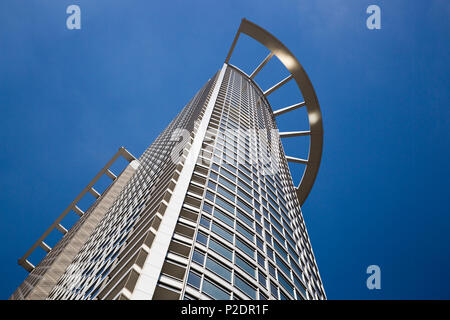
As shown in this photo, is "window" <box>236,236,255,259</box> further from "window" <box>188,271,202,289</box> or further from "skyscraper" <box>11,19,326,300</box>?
"window" <box>188,271,202,289</box>

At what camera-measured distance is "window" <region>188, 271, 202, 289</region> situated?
14393 millimetres

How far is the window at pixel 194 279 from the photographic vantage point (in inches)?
567

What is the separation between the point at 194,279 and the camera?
578 inches

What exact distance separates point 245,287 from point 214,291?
8.11 ft

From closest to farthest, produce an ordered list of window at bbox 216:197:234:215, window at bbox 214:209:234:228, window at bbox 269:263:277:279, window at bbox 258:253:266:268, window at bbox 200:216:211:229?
window at bbox 200:216:211:229
window at bbox 258:253:266:268
window at bbox 269:263:277:279
window at bbox 214:209:234:228
window at bbox 216:197:234:215

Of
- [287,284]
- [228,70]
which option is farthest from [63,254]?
[228,70]

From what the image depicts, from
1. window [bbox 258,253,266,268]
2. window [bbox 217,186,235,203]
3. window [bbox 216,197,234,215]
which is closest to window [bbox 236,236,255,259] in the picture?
window [bbox 258,253,266,268]

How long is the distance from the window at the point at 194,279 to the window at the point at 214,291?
0.29m

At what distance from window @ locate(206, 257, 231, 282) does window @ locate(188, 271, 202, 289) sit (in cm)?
104

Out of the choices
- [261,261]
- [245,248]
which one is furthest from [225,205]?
[261,261]

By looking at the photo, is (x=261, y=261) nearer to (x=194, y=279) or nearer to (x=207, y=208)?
(x=207, y=208)

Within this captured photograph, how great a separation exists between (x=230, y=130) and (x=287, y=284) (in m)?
19.3
